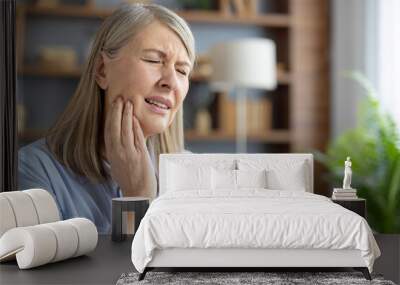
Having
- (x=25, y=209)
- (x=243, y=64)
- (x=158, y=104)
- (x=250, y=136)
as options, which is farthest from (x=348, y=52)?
(x=25, y=209)

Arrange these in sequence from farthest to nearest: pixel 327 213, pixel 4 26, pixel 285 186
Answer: pixel 4 26 → pixel 285 186 → pixel 327 213

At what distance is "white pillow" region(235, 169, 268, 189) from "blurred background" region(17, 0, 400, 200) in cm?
74

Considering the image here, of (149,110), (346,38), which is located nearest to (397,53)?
(346,38)

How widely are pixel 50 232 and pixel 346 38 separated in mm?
3474

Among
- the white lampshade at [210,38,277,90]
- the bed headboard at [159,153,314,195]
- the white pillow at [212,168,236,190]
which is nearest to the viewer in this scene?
the white pillow at [212,168,236,190]

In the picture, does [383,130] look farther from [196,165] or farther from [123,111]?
[123,111]

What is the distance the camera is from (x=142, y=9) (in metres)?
6.22

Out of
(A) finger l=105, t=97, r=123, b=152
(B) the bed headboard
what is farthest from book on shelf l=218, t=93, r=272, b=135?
(A) finger l=105, t=97, r=123, b=152

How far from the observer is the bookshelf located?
625 centimetres

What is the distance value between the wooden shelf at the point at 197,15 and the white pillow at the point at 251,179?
1.51 metres

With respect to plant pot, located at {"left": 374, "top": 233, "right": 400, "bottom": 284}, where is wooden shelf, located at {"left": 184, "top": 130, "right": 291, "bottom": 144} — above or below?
above

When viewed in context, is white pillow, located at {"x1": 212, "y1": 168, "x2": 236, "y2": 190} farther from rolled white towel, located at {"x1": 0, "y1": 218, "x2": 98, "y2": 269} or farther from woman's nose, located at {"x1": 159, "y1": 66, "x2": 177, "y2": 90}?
rolled white towel, located at {"x1": 0, "y1": 218, "x2": 98, "y2": 269}

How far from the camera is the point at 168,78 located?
20.2 feet

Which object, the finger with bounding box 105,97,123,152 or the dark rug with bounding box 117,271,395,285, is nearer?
the dark rug with bounding box 117,271,395,285
